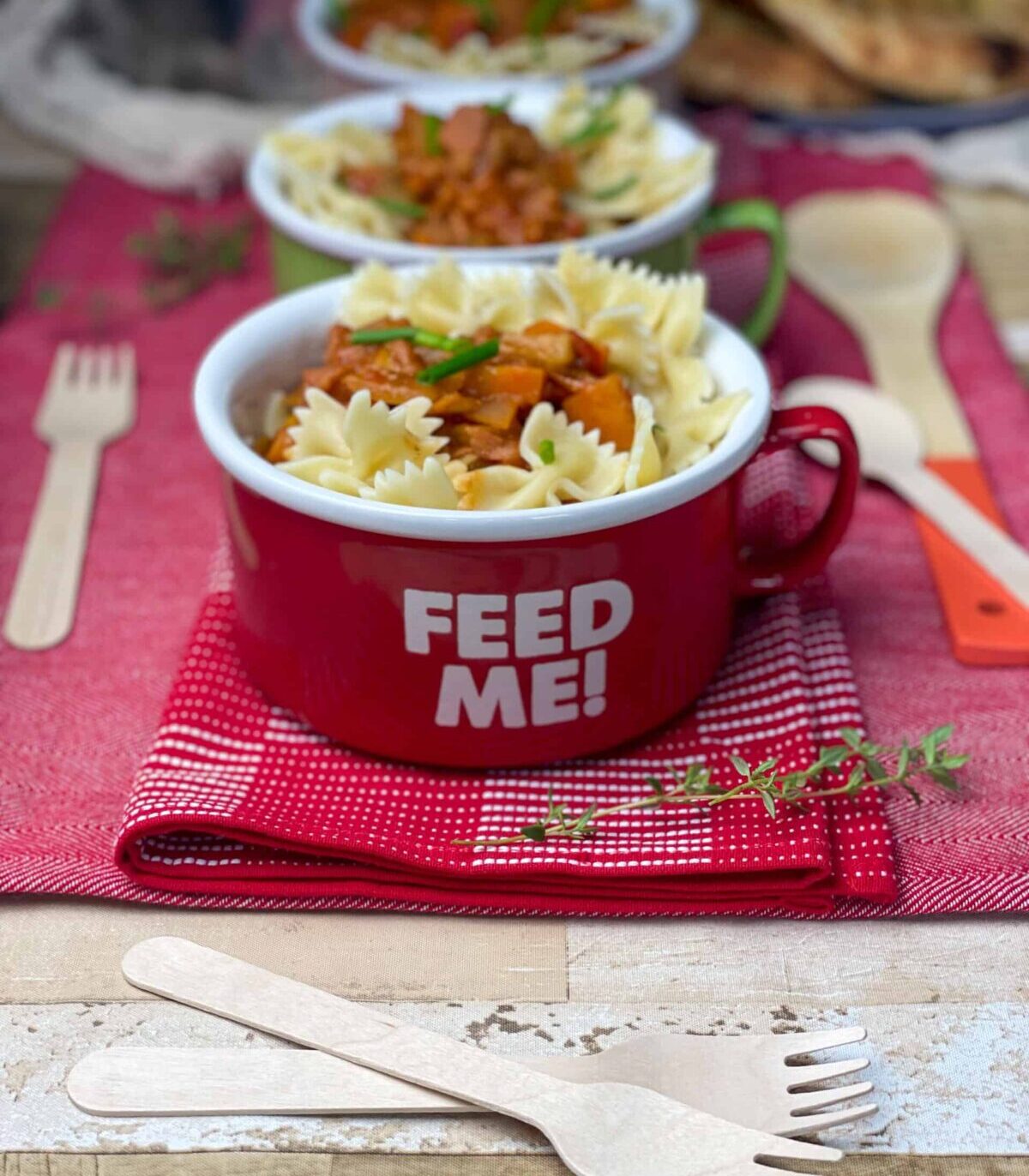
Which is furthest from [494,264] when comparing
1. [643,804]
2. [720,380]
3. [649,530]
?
[643,804]

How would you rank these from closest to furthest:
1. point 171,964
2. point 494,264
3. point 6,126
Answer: point 171,964 < point 494,264 < point 6,126

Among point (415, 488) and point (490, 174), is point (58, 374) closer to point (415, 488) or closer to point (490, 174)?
point (490, 174)

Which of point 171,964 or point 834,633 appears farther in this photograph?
point 834,633

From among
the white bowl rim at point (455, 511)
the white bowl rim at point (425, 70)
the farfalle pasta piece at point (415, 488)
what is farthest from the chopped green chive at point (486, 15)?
the farfalle pasta piece at point (415, 488)

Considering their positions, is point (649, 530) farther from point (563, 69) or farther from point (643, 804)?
point (563, 69)

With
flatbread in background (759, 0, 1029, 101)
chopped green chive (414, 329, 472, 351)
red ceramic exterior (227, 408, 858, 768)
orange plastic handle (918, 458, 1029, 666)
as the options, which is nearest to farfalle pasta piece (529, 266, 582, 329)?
chopped green chive (414, 329, 472, 351)

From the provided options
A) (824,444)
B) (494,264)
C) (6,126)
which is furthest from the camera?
(6,126)

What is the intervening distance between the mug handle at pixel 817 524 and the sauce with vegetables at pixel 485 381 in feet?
0.46

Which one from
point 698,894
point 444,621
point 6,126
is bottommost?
point 6,126

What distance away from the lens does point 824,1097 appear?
986mm

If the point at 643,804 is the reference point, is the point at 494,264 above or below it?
above

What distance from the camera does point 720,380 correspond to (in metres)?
1.35

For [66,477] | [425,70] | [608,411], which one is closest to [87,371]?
[66,477]

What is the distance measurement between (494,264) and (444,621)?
45 cm
